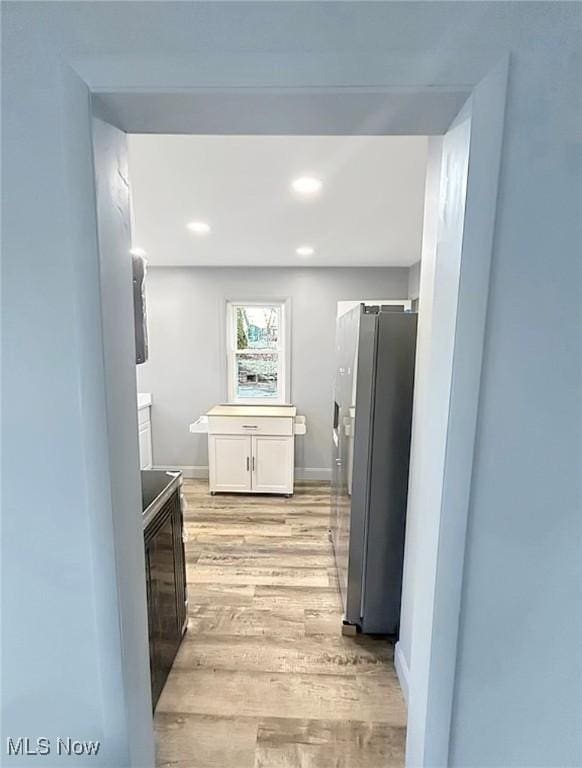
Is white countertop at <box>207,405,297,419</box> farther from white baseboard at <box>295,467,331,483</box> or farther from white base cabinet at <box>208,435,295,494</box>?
white baseboard at <box>295,467,331,483</box>

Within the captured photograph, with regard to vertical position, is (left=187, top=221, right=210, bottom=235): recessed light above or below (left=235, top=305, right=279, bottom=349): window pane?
above

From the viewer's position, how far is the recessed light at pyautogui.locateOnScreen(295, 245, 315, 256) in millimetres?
3252

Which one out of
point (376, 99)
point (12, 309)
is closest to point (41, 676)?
point (12, 309)

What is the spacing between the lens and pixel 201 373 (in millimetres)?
4324

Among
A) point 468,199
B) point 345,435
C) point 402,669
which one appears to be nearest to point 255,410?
point 345,435

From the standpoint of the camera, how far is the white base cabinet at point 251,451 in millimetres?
3783

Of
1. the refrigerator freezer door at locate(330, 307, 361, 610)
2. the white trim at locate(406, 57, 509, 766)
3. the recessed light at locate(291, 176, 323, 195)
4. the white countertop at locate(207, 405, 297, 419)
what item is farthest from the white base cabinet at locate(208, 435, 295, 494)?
the white trim at locate(406, 57, 509, 766)

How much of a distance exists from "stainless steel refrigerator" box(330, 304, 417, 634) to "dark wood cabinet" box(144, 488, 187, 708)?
35.6 inches

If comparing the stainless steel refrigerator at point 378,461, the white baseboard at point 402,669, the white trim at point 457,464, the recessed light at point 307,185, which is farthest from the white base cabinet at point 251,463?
the white trim at point 457,464

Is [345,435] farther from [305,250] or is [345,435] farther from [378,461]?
[305,250]

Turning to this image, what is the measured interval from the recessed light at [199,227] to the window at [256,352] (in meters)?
1.45

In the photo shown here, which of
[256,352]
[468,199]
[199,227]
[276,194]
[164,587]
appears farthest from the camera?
[256,352]

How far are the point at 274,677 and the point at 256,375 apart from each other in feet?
10.0

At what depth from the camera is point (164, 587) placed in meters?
1.67
